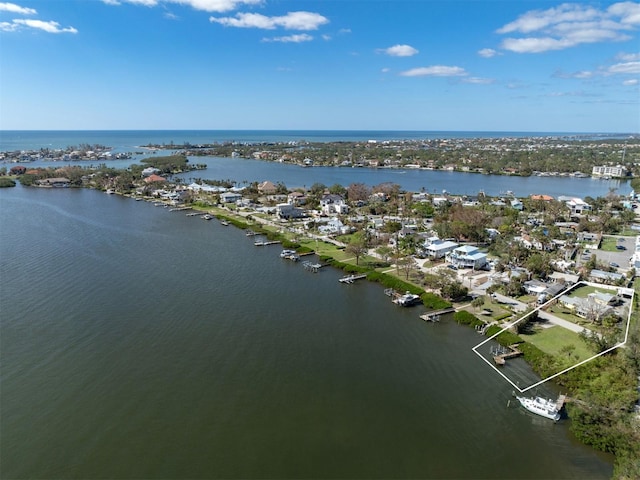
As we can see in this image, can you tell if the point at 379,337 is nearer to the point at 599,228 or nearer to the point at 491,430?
the point at 491,430

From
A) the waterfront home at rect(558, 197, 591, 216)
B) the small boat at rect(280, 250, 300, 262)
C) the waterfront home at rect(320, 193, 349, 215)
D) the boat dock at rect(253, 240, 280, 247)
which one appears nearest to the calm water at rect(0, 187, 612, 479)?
the small boat at rect(280, 250, 300, 262)

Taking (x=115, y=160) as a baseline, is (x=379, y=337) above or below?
below

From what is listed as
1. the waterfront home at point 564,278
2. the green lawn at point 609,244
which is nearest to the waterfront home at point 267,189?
the waterfront home at point 564,278

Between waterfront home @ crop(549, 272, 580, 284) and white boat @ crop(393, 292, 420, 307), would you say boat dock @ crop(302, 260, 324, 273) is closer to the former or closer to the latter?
white boat @ crop(393, 292, 420, 307)

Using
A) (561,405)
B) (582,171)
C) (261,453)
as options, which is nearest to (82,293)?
(261,453)

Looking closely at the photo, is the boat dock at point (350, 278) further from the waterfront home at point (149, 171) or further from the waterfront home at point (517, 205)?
the waterfront home at point (149, 171)

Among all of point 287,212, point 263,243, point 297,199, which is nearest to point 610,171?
point 297,199

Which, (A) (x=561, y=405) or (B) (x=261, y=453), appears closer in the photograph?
(B) (x=261, y=453)
